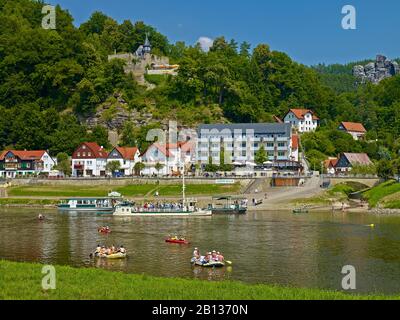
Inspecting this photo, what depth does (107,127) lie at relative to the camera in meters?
130

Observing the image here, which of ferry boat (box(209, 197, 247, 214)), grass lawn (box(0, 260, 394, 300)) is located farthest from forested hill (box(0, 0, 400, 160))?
grass lawn (box(0, 260, 394, 300))

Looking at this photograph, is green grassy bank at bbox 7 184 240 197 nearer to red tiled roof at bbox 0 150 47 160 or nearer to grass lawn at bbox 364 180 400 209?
red tiled roof at bbox 0 150 47 160

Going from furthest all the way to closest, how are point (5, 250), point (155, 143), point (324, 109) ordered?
point (324, 109) → point (155, 143) → point (5, 250)

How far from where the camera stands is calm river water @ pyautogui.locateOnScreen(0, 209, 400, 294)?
37094mm

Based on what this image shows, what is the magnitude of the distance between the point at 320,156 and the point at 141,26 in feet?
224

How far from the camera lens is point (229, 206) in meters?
79.2

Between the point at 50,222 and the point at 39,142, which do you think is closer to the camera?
the point at 50,222

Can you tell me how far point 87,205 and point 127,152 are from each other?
32.4 m

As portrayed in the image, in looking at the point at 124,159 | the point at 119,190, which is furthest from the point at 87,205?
the point at 124,159

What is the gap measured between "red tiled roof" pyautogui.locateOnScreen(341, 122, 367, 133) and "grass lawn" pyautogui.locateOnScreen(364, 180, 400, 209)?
171 feet

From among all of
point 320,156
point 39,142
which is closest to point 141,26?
point 39,142

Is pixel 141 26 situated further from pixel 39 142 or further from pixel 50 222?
pixel 50 222

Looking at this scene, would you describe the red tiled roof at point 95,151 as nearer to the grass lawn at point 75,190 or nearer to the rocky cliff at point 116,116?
the rocky cliff at point 116,116

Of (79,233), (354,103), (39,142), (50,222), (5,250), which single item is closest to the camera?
(5,250)
